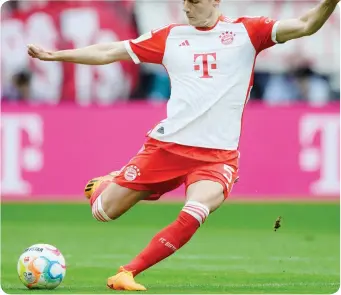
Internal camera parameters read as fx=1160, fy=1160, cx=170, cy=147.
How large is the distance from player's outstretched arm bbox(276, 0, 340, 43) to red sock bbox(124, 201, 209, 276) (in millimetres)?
1662

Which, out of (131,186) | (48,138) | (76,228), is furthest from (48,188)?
(131,186)

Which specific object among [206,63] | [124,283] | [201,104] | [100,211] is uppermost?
[206,63]

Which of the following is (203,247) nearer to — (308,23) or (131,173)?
(131,173)

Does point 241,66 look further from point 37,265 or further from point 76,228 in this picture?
point 76,228

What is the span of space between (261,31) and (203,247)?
4.56 metres

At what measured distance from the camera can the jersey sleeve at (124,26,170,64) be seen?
1049 cm

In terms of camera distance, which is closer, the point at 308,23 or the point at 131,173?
the point at 308,23

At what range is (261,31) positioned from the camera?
33.3 ft

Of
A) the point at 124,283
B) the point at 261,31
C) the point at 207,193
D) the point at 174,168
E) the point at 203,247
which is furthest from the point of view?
the point at 203,247

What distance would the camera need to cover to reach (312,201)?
62.5 ft

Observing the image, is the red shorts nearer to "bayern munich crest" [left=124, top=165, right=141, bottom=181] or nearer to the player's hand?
"bayern munich crest" [left=124, top=165, right=141, bottom=181]

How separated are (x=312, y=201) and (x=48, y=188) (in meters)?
4.34

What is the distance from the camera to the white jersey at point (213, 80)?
10.2 metres

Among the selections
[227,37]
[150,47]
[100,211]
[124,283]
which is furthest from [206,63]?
[124,283]
